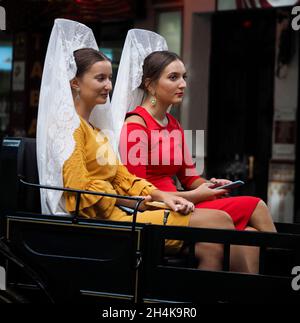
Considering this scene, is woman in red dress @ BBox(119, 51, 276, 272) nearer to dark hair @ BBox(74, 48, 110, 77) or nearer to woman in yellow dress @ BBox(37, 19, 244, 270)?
woman in yellow dress @ BBox(37, 19, 244, 270)

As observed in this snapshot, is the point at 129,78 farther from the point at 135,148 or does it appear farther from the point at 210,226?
the point at 210,226

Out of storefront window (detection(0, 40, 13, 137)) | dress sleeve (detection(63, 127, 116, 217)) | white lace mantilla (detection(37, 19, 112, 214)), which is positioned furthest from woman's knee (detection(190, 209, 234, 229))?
storefront window (detection(0, 40, 13, 137))

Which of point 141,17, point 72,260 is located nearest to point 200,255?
point 72,260

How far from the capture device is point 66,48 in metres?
4.09

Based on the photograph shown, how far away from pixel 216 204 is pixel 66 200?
76 cm

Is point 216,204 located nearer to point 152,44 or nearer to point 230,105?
point 152,44

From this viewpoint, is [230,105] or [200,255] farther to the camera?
[230,105]

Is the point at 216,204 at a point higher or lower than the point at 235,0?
lower

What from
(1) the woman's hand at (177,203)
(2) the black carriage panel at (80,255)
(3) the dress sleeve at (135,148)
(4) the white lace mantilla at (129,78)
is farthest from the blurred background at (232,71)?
(2) the black carriage panel at (80,255)

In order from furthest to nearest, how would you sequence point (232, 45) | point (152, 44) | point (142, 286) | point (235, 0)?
point (232, 45), point (235, 0), point (152, 44), point (142, 286)

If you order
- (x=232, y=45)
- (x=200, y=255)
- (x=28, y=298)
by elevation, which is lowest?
(x=28, y=298)

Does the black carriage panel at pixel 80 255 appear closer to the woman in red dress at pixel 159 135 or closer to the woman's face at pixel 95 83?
the woman in red dress at pixel 159 135

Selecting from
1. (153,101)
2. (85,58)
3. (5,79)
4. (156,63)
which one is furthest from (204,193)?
(5,79)

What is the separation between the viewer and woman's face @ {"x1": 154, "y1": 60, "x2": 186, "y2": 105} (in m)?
4.23
